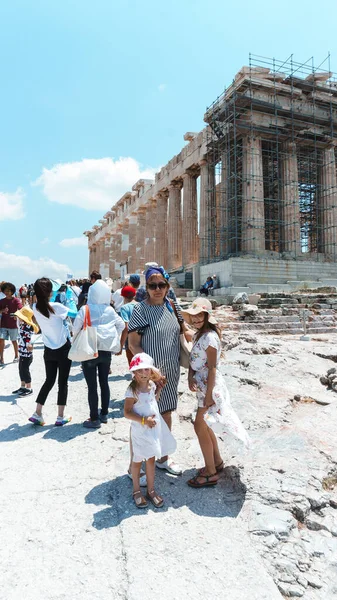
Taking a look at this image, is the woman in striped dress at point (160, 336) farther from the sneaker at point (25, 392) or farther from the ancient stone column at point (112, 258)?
the ancient stone column at point (112, 258)

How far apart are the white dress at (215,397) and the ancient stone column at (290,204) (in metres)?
20.1

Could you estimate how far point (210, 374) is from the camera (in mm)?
3004

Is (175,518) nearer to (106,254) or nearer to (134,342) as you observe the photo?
(134,342)

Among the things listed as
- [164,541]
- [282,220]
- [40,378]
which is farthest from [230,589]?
[282,220]

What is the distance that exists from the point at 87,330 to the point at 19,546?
2219 millimetres

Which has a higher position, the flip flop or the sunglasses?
the sunglasses

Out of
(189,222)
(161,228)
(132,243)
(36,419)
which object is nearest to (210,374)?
(36,419)

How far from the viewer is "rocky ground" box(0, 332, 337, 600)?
6.72 ft

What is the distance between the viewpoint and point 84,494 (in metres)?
2.90

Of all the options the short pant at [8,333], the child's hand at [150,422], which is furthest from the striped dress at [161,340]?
the short pant at [8,333]

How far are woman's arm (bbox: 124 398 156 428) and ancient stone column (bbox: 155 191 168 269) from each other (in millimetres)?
28333

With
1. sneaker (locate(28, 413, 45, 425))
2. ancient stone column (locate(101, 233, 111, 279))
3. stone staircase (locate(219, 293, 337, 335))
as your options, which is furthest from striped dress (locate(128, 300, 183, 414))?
ancient stone column (locate(101, 233, 111, 279))

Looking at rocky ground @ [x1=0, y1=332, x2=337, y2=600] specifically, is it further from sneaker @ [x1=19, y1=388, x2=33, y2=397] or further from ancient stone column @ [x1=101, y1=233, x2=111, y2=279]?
ancient stone column @ [x1=101, y1=233, x2=111, y2=279]

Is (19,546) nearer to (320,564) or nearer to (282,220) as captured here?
(320,564)
